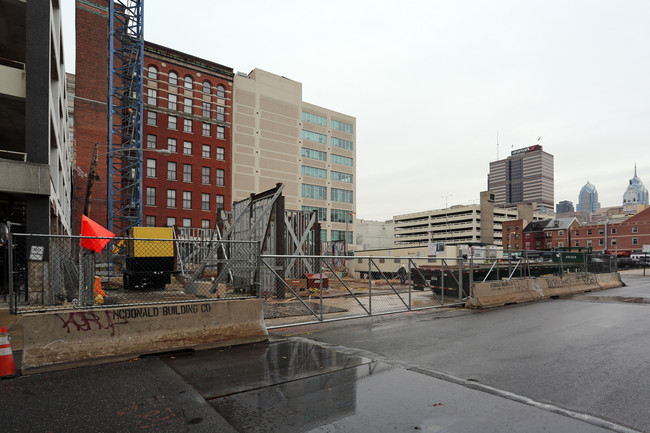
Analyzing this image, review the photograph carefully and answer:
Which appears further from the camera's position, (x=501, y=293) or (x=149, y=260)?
(x=149, y=260)

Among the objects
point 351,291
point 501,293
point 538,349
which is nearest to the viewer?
point 538,349

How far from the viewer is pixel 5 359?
564cm

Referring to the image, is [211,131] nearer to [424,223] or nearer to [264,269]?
[264,269]

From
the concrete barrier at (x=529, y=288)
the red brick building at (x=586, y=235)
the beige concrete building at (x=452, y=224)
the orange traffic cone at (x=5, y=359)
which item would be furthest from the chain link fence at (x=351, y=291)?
the beige concrete building at (x=452, y=224)

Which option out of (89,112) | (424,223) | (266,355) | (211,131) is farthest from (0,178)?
(424,223)

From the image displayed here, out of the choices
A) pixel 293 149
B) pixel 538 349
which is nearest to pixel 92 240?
pixel 538 349

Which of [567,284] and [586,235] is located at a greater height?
[586,235]

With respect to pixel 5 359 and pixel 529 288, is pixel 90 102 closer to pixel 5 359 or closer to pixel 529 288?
pixel 5 359

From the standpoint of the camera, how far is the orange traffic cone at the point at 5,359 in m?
5.61

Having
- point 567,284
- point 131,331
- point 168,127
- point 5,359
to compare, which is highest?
point 168,127

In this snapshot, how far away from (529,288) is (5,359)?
1647 centimetres

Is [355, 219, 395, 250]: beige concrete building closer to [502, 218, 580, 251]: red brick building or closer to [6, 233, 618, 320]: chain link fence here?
[502, 218, 580, 251]: red brick building

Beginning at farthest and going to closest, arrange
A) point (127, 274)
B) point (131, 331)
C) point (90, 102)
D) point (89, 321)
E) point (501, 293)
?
point (90, 102) < point (127, 274) < point (501, 293) < point (131, 331) < point (89, 321)

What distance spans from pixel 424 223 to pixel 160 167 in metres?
121
